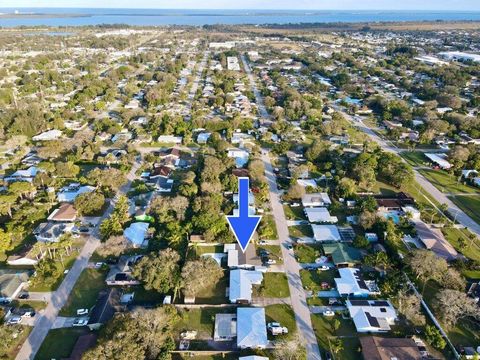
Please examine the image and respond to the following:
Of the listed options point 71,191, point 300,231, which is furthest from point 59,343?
point 300,231

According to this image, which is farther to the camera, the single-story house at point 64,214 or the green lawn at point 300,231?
the single-story house at point 64,214

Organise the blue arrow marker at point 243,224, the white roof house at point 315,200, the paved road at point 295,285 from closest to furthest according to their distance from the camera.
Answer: the paved road at point 295,285 → the blue arrow marker at point 243,224 → the white roof house at point 315,200

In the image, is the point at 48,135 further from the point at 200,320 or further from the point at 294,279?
the point at 294,279

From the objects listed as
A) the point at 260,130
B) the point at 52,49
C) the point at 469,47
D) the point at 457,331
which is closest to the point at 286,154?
the point at 260,130

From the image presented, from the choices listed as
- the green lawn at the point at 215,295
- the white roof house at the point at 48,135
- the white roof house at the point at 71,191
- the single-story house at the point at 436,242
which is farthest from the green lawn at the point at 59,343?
the white roof house at the point at 48,135

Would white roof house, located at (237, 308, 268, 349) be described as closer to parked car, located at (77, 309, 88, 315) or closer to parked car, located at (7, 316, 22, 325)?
parked car, located at (77, 309, 88, 315)

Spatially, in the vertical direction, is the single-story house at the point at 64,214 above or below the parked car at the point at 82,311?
above

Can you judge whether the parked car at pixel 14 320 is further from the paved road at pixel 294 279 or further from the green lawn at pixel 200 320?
the paved road at pixel 294 279
